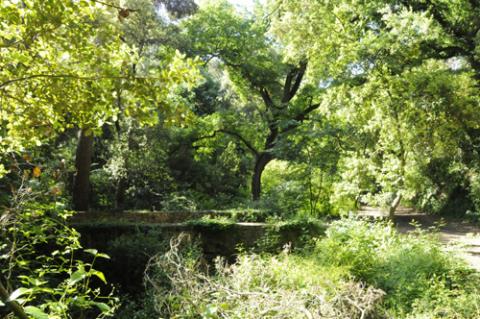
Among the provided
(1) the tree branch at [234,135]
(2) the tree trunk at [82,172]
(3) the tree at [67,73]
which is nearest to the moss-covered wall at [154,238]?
(2) the tree trunk at [82,172]

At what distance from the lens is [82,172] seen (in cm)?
1059

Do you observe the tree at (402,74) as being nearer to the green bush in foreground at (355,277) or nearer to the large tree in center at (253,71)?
the green bush in foreground at (355,277)

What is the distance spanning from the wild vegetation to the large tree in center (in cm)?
7

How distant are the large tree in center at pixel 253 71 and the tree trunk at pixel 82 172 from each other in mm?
4791

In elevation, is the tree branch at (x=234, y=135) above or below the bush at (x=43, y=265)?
above

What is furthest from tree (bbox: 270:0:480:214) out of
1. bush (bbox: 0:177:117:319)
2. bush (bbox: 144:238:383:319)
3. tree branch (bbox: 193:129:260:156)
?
bush (bbox: 0:177:117:319)

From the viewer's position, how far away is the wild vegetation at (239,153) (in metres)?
2.58

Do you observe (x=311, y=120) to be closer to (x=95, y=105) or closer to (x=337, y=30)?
(x=337, y=30)

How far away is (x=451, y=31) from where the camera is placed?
9414 mm

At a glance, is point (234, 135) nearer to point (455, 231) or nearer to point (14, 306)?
point (455, 231)

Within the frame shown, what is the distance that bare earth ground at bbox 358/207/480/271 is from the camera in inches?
294

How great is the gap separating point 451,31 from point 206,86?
11.0 m

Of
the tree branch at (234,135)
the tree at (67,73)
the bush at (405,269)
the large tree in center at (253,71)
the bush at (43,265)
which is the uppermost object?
the large tree in center at (253,71)

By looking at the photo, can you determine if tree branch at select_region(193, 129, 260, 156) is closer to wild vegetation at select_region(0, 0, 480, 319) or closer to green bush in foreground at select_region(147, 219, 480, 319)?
wild vegetation at select_region(0, 0, 480, 319)
